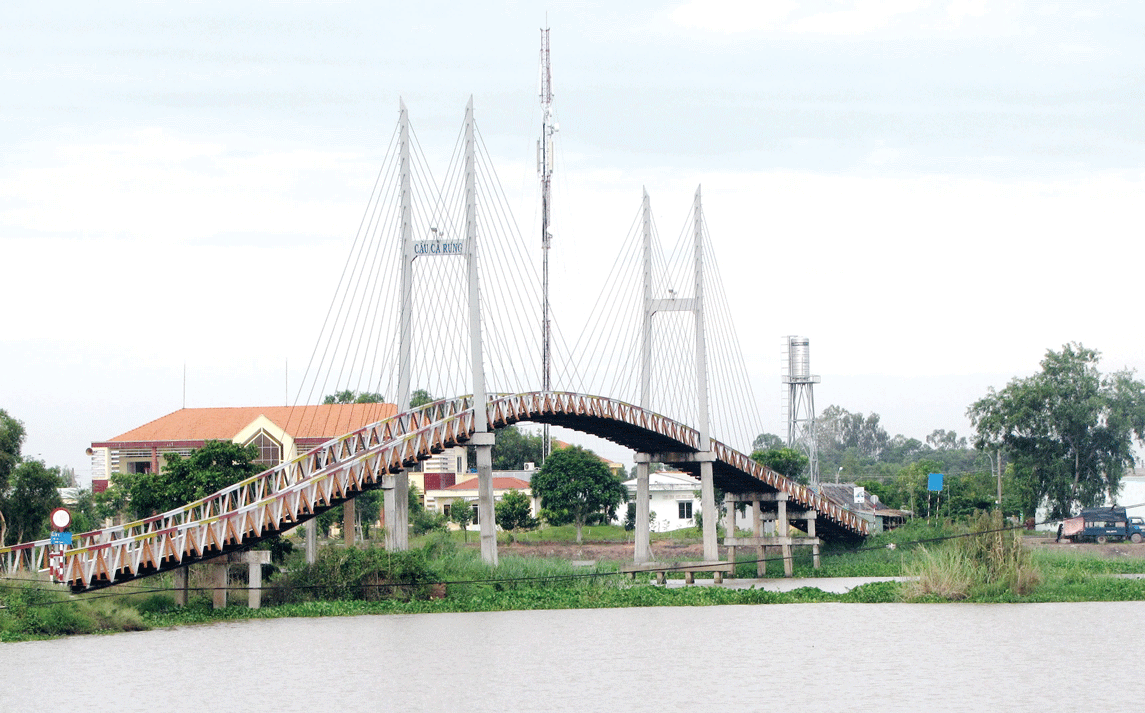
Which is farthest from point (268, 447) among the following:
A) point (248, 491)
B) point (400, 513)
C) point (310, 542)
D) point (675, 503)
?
point (675, 503)

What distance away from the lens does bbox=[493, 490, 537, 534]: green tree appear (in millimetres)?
85062

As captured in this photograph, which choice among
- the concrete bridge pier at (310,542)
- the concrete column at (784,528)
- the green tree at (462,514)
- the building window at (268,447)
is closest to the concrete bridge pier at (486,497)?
the concrete bridge pier at (310,542)

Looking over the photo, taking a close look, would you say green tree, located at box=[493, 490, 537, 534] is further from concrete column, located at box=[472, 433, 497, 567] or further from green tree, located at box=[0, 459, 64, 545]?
green tree, located at box=[0, 459, 64, 545]

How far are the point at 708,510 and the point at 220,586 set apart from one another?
96.8 ft

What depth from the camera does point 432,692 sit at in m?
33.0

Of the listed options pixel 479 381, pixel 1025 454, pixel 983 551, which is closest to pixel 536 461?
pixel 1025 454

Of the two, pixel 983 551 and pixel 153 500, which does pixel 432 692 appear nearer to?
pixel 153 500

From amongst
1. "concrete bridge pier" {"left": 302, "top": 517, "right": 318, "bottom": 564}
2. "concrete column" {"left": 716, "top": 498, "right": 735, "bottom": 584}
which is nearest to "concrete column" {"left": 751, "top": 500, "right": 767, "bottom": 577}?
"concrete column" {"left": 716, "top": 498, "right": 735, "bottom": 584}

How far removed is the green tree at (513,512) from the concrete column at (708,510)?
16.9 m

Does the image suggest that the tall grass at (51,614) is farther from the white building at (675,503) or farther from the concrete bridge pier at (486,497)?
the white building at (675,503)

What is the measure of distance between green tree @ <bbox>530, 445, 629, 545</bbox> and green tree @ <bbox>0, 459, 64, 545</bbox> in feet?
116

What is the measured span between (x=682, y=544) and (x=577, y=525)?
20.9ft

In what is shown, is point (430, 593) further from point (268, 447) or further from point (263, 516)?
point (268, 447)

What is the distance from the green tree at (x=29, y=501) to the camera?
55.2 m
